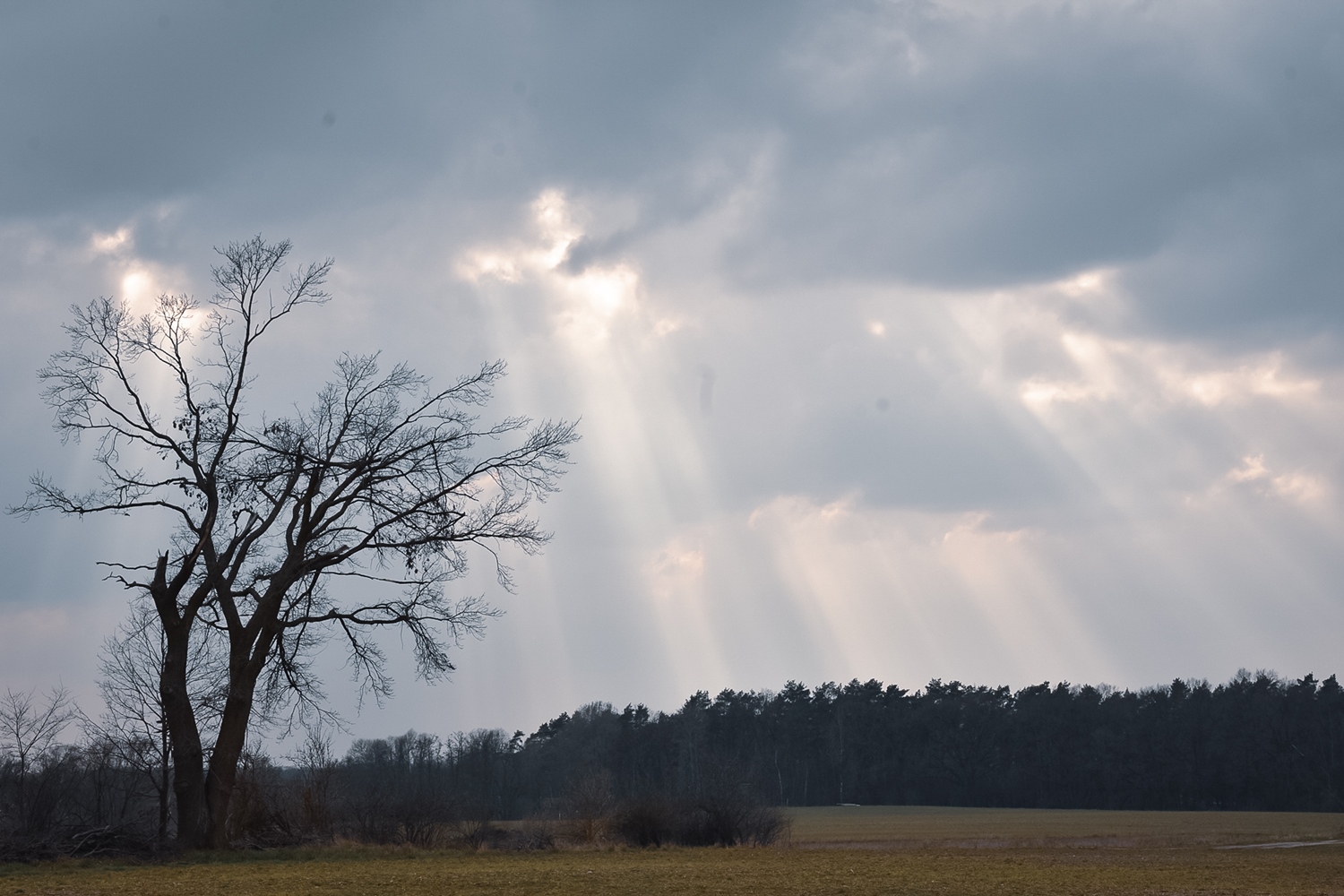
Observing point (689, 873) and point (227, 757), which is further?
point (227, 757)

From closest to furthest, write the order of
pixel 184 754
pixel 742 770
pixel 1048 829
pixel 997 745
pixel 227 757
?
pixel 184 754, pixel 227 757, pixel 742 770, pixel 1048 829, pixel 997 745

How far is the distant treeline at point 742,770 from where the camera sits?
81.8 ft

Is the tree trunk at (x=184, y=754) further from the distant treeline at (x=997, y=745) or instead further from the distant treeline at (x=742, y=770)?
the distant treeline at (x=997, y=745)

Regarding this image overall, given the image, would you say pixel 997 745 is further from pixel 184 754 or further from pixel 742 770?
pixel 184 754

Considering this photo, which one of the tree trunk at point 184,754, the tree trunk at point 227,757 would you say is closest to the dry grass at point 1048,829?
the tree trunk at point 227,757

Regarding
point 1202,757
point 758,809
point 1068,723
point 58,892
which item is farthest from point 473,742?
point 58,892

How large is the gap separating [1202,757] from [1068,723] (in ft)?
44.8

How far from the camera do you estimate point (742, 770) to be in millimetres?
37000

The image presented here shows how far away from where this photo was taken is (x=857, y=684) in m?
132

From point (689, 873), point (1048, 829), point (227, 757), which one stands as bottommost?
point (1048, 829)

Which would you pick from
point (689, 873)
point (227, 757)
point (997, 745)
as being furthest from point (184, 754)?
point (997, 745)

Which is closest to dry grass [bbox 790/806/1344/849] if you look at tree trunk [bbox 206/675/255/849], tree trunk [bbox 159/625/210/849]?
tree trunk [bbox 206/675/255/849]

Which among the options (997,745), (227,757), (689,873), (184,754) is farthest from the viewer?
(997,745)

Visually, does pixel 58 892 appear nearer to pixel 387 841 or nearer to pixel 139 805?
pixel 387 841
